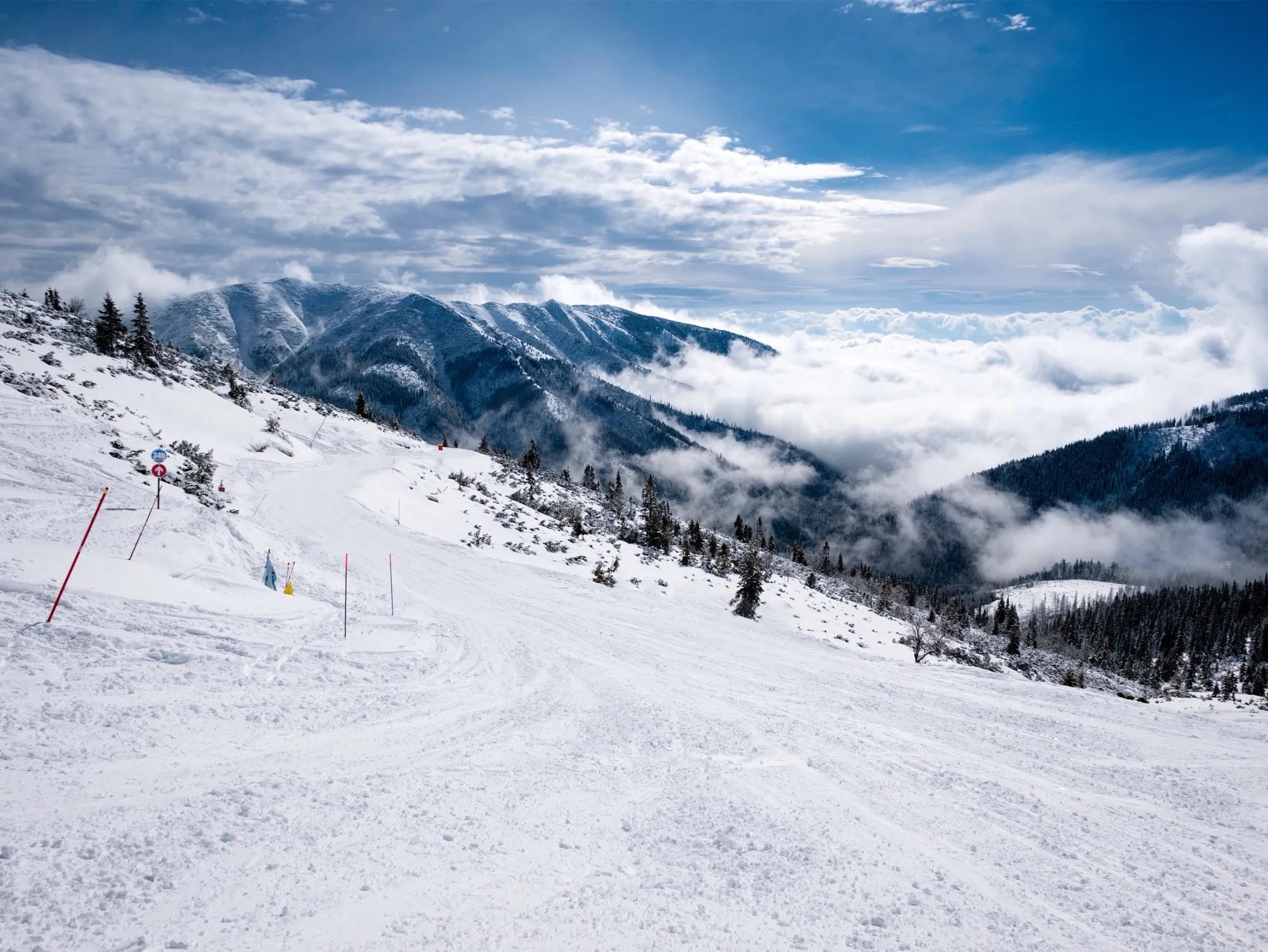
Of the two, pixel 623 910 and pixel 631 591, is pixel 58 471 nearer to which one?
pixel 631 591

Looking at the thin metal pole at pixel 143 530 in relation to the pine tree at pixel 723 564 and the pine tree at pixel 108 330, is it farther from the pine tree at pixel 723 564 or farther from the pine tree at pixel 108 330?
the pine tree at pixel 108 330

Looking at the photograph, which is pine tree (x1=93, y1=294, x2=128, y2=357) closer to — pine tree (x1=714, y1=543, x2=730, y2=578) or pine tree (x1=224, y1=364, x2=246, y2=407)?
pine tree (x1=224, y1=364, x2=246, y2=407)

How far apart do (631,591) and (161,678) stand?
60.1 feet

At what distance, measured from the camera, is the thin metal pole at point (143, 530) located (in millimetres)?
13871

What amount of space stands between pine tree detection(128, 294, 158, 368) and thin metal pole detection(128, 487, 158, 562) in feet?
112

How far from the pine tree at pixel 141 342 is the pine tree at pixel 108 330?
727mm

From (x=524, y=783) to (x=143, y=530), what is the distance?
12.6m

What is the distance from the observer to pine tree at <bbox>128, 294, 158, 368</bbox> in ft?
144

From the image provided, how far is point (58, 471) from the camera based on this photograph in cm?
1830

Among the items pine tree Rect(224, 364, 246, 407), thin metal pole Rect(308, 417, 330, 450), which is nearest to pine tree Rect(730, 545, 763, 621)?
thin metal pole Rect(308, 417, 330, 450)

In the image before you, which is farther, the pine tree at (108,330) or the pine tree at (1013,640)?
the pine tree at (1013,640)

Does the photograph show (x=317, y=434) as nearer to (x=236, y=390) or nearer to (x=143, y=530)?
(x=236, y=390)

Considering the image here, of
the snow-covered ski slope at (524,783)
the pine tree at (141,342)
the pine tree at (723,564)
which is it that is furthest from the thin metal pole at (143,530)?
the pine tree at (141,342)

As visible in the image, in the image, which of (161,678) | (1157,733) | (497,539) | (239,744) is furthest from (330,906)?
(497,539)
